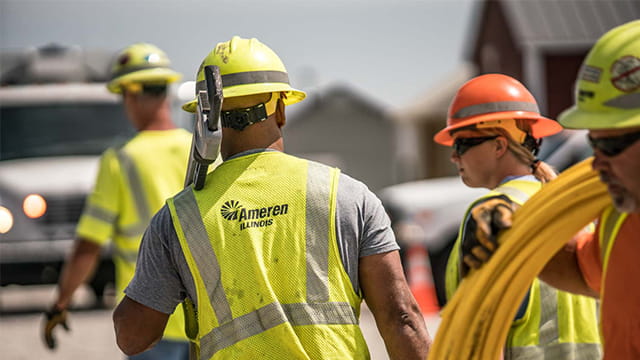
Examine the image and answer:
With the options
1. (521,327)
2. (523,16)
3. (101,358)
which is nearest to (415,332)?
(521,327)

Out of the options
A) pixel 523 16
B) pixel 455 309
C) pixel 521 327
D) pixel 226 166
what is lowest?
pixel 523 16

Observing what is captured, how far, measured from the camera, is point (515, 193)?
11.0ft

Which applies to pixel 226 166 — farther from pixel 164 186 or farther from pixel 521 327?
pixel 164 186

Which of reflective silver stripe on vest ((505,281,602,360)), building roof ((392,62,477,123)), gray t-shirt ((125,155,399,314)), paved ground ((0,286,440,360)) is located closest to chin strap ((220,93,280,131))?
gray t-shirt ((125,155,399,314))

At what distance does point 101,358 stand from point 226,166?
6871 millimetres

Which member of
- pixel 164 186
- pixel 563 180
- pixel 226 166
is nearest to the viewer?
pixel 563 180

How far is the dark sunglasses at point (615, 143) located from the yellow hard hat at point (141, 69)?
3451 millimetres

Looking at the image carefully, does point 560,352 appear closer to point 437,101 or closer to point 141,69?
point 141,69

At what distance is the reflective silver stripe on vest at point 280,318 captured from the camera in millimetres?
3135

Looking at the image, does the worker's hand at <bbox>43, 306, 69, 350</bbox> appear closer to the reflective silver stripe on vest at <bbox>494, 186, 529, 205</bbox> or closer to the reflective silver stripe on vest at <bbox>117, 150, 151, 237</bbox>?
the reflective silver stripe on vest at <bbox>117, 150, 151, 237</bbox>

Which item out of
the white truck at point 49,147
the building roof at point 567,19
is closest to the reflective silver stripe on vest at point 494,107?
the white truck at point 49,147

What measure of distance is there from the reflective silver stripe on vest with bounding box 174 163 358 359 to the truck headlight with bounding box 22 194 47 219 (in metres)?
9.74

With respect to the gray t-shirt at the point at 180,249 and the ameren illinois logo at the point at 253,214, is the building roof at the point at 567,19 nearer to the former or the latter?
the gray t-shirt at the point at 180,249

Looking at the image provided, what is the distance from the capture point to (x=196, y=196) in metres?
3.29
